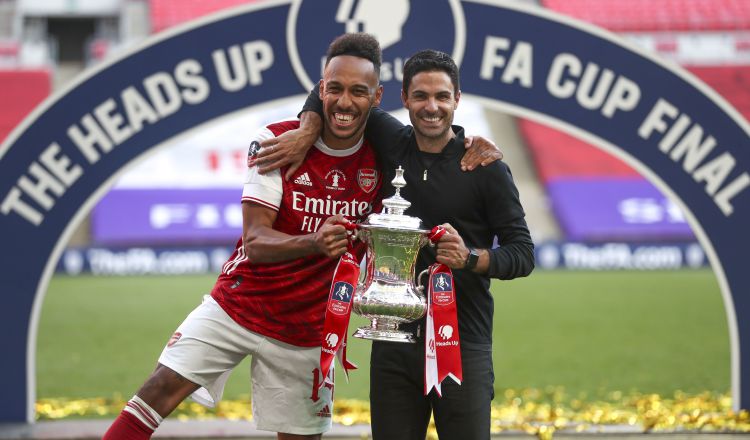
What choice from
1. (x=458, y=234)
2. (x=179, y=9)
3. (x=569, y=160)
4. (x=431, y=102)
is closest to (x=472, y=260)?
(x=458, y=234)

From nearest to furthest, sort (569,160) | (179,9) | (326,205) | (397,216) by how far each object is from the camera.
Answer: (397,216), (326,205), (569,160), (179,9)

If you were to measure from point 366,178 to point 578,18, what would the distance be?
13184 mm

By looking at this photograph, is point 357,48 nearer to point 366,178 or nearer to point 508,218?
point 366,178

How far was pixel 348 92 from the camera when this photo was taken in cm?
330

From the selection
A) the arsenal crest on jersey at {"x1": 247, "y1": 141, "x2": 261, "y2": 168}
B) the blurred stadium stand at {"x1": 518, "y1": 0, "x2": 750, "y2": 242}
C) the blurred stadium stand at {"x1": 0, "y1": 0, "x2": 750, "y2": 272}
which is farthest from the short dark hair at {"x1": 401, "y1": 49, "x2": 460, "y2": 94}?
the blurred stadium stand at {"x1": 518, "y1": 0, "x2": 750, "y2": 242}

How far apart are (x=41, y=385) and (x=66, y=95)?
8.47 ft

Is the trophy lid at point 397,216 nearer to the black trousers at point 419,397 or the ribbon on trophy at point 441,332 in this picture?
the ribbon on trophy at point 441,332

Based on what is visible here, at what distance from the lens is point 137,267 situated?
1591cm

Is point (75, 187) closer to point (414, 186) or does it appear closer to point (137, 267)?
point (414, 186)

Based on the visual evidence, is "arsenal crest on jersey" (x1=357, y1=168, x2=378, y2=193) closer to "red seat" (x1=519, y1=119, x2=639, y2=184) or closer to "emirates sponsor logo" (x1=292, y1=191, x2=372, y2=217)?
"emirates sponsor logo" (x1=292, y1=191, x2=372, y2=217)

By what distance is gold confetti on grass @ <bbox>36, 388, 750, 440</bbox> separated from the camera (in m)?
5.13

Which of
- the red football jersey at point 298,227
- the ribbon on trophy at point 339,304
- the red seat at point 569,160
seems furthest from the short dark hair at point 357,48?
the red seat at point 569,160

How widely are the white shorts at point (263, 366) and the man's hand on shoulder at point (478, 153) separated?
831 millimetres

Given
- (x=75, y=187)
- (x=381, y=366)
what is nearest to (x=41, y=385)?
(x=75, y=187)
